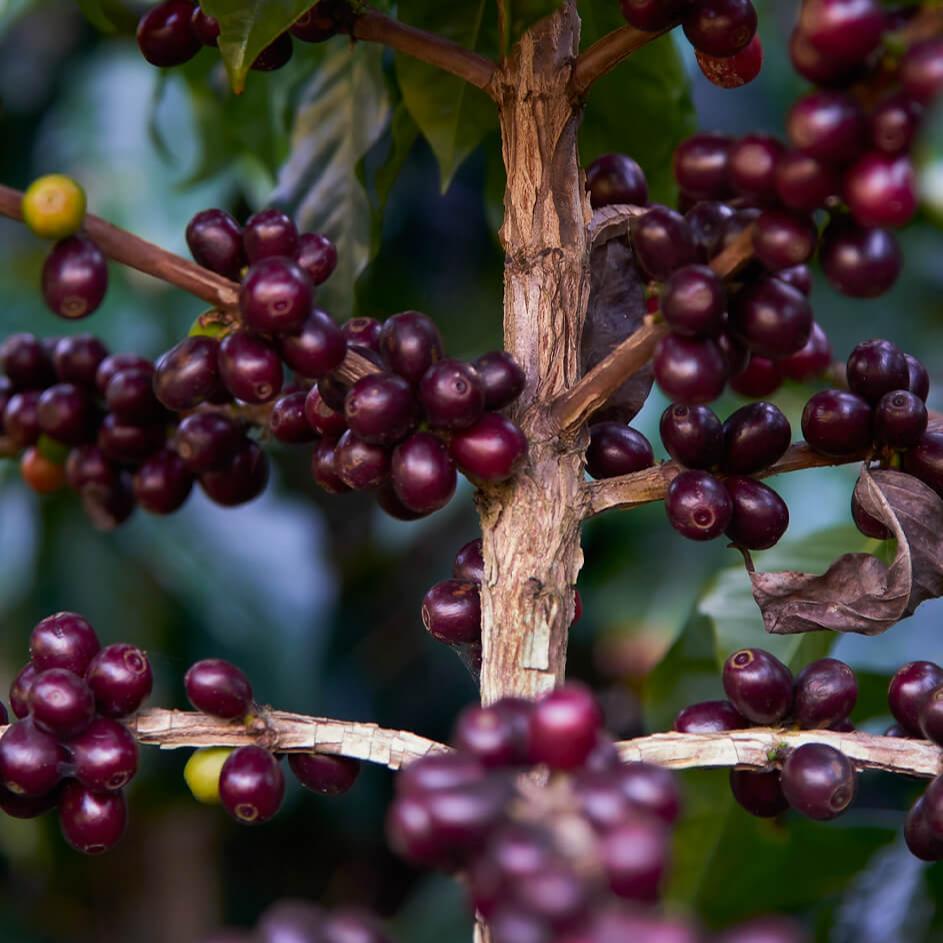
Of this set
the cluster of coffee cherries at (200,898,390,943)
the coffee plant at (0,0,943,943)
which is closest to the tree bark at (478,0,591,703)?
the coffee plant at (0,0,943,943)

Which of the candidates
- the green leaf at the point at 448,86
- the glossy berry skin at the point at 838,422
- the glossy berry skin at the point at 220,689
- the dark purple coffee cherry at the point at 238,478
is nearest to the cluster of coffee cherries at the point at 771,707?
the glossy berry skin at the point at 838,422

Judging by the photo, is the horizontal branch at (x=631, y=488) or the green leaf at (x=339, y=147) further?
the green leaf at (x=339, y=147)

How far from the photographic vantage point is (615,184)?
0.71 m

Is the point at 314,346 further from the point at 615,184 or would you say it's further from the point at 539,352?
the point at 615,184

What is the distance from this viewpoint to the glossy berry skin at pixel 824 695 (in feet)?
1.94

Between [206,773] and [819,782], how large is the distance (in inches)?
11.6

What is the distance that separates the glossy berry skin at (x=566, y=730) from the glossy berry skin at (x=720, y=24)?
0.36 meters

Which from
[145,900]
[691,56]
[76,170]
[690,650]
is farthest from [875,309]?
[145,900]

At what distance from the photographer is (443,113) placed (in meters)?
0.87

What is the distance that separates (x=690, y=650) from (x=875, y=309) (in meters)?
0.81

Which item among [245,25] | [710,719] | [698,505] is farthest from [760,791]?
[245,25]

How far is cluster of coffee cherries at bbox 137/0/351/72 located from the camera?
0.68m

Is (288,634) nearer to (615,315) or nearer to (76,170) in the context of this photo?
(76,170)

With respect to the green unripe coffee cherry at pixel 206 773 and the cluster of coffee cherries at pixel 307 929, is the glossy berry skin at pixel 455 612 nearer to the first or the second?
the green unripe coffee cherry at pixel 206 773
